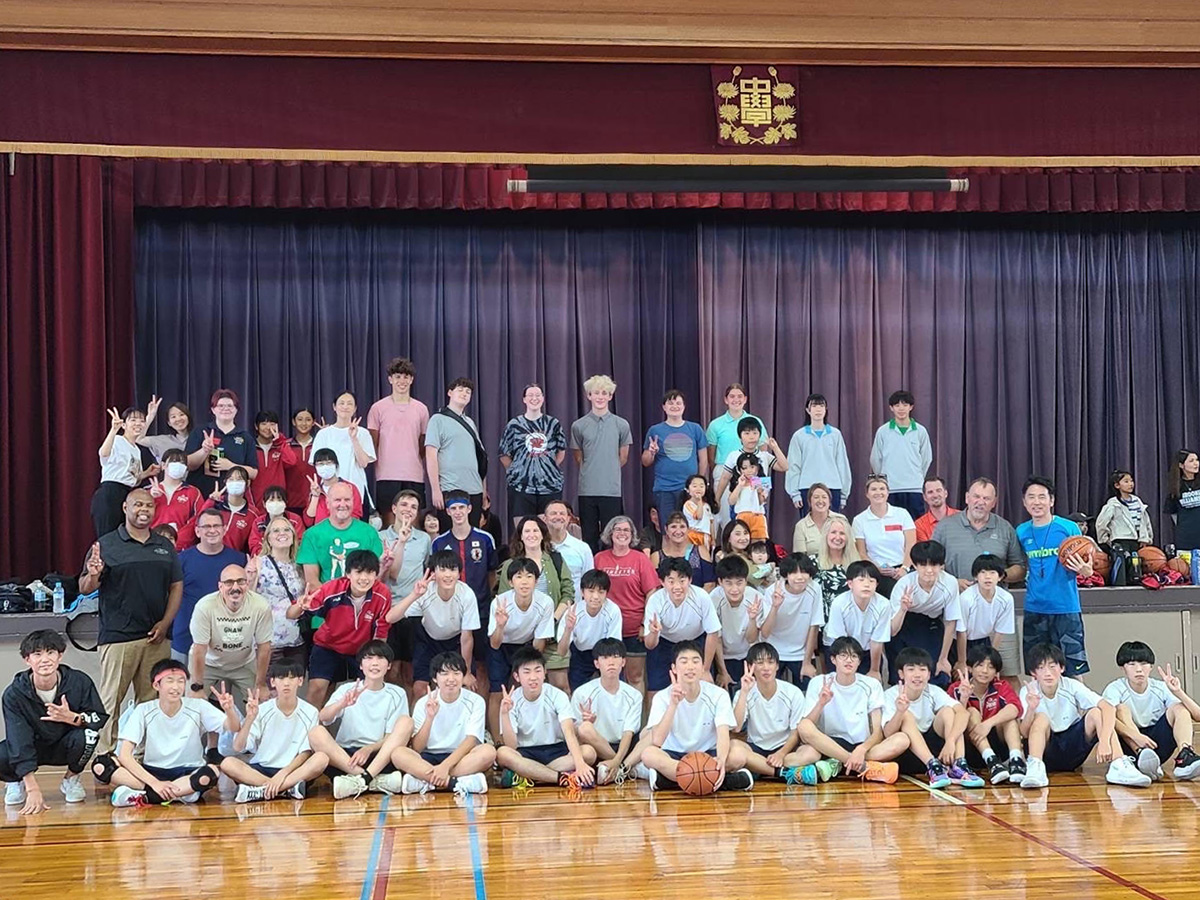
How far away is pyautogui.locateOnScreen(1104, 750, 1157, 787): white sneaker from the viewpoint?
26.2 feet

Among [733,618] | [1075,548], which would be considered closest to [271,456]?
[733,618]

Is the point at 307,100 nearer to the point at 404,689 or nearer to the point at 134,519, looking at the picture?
the point at 134,519

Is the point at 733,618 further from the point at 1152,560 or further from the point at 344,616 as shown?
the point at 1152,560

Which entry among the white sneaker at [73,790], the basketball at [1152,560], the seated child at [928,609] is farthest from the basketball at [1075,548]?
the white sneaker at [73,790]

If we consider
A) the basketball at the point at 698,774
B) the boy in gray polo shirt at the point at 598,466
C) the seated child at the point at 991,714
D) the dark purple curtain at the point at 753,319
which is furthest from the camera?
the dark purple curtain at the point at 753,319

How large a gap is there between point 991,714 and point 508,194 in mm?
6868

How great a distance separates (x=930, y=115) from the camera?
12.2 m

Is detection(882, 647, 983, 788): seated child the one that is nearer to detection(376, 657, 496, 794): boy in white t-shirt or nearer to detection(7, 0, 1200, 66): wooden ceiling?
detection(376, 657, 496, 794): boy in white t-shirt

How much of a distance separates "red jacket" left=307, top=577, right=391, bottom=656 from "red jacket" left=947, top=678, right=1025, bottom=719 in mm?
3851

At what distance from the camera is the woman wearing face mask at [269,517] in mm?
9500

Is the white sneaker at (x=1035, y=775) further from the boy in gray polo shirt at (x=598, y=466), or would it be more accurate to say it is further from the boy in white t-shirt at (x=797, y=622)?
the boy in gray polo shirt at (x=598, y=466)

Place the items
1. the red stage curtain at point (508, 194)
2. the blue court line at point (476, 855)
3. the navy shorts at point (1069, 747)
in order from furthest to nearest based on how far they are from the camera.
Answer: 1. the red stage curtain at point (508, 194)
2. the navy shorts at point (1069, 747)
3. the blue court line at point (476, 855)

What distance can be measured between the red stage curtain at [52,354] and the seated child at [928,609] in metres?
6.97

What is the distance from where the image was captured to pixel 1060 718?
845 cm
